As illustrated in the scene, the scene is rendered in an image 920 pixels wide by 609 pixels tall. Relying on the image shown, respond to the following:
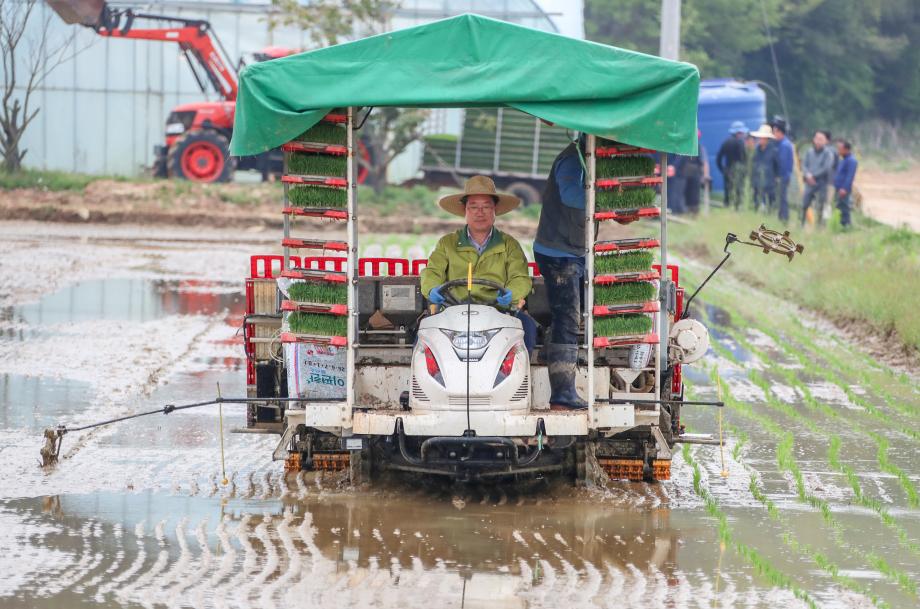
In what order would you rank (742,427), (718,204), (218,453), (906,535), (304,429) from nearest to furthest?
(906,535)
(304,429)
(218,453)
(742,427)
(718,204)

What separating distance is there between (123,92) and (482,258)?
1152 inches

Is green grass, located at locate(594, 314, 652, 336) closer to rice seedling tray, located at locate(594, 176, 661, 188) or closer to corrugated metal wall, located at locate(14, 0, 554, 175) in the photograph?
rice seedling tray, located at locate(594, 176, 661, 188)

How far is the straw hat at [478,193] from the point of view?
9.66 metres

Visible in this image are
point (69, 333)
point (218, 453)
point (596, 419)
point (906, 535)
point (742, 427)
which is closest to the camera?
point (906, 535)

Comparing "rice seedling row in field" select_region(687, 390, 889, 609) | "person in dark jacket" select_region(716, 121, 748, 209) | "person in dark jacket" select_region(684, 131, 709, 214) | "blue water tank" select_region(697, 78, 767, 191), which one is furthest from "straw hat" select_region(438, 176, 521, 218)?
"blue water tank" select_region(697, 78, 767, 191)

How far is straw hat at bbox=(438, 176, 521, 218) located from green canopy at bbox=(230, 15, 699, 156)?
0.78 metres

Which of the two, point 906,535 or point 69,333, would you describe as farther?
point 69,333

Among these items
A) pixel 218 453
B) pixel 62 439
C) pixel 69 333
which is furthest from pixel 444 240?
pixel 69 333

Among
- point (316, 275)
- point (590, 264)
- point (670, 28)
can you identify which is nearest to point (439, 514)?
point (316, 275)

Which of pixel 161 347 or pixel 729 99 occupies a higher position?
pixel 729 99

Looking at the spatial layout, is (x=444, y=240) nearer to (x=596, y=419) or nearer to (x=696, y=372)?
(x=596, y=419)

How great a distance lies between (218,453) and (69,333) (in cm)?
601

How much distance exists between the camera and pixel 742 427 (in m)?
12.0

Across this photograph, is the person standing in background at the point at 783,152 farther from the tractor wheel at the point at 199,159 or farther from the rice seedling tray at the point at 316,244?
the rice seedling tray at the point at 316,244
